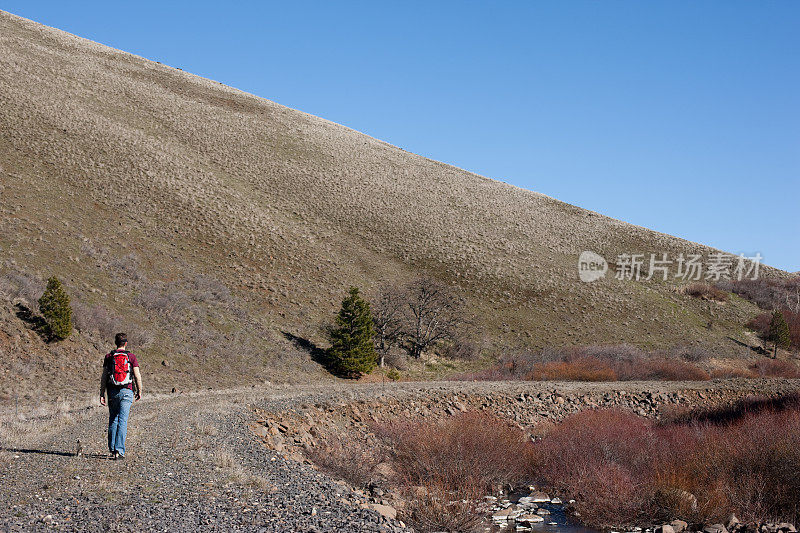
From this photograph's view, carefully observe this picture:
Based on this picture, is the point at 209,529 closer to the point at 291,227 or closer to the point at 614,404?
the point at 614,404

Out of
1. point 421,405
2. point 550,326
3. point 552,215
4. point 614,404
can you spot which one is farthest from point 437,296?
point 552,215

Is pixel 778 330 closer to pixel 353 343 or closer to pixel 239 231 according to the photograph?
pixel 353 343

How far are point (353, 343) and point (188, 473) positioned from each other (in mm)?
23804

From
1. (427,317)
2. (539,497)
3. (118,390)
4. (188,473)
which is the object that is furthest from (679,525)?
(427,317)

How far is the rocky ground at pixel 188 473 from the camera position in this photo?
6.55 metres

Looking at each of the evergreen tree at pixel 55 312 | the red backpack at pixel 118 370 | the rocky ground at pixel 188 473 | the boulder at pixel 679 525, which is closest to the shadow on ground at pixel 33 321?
the evergreen tree at pixel 55 312

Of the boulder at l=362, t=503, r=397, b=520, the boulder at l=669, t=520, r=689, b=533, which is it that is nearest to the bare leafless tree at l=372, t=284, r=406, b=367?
the boulder at l=669, t=520, r=689, b=533

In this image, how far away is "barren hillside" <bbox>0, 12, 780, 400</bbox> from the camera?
30828mm

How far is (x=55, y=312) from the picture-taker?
2334cm

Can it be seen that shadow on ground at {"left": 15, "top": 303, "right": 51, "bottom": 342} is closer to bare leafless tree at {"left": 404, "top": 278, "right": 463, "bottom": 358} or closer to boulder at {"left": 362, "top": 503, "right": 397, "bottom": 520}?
boulder at {"left": 362, "top": 503, "right": 397, "bottom": 520}

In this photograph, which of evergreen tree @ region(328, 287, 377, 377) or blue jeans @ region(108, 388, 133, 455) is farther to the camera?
evergreen tree @ region(328, 287, 377, 377)

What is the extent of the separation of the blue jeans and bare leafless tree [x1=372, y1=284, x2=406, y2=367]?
90.3 ft

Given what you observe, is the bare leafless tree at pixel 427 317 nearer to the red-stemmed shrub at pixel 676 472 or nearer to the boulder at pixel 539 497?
the red-stemmed shrub at pixel 676 472

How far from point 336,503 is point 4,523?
3732mm
